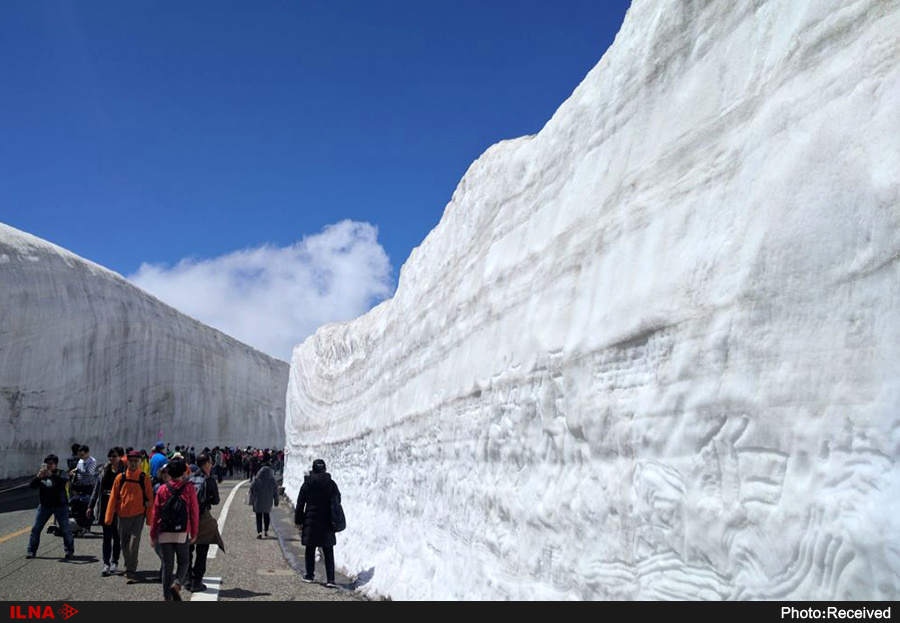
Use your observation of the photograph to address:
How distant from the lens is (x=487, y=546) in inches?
250

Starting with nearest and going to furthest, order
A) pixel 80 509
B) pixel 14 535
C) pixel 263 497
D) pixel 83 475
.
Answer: pixel 83 475, pixel 14 535, pixel 80 509, pixel 263 497

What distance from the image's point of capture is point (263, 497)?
14078 mm

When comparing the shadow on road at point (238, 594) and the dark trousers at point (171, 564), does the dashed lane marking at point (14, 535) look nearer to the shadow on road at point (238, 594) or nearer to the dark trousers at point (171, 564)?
the shadow on road at point (238, 594)

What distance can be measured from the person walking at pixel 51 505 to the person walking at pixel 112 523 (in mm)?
443

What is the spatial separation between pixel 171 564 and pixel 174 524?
37 centimetres

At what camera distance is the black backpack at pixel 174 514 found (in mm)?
7602

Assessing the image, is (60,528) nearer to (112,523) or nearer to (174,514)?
(112,523)

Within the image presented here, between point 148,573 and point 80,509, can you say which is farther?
point 80,509

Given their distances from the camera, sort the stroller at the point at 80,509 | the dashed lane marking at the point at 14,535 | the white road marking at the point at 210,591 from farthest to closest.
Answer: the stroller at the point at 80,509 < the dashed lane marking at the point at 14,535 < the white road marking at the point at 210,591

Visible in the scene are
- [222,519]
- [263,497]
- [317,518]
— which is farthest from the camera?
[222,519]

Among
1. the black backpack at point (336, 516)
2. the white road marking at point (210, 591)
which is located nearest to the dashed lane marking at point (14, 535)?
the white road marking at point (210, 591)

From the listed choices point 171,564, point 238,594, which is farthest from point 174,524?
point 238,594

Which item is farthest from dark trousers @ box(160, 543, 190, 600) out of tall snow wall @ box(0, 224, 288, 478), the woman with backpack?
tall snow wall @ box(0, 224, 288, 478)
